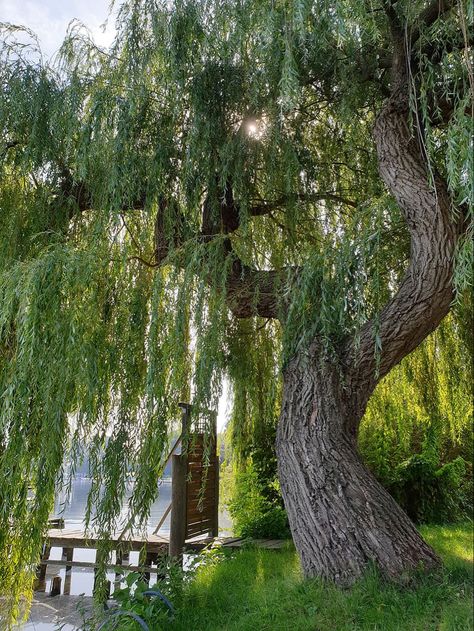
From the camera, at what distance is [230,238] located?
4.68 metres

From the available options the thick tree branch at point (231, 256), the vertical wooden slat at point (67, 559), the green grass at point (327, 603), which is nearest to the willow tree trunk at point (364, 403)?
the green grass at point (327, 603)

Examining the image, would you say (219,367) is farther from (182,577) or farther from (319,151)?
(319,151)

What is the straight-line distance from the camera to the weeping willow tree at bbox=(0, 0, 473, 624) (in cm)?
371

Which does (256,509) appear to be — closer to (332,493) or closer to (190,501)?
(190,501)

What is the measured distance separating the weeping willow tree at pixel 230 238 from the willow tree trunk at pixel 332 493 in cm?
1

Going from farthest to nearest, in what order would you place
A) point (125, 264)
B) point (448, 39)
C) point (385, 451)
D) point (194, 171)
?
point (385, 451)
point (194, 171)
point (125, 264)
point (448, 39)

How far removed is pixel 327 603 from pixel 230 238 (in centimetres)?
268

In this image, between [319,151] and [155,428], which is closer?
[155,428]

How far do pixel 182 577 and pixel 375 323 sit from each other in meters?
2.49

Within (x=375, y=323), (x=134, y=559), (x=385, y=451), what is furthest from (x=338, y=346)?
(x=134, y=559)

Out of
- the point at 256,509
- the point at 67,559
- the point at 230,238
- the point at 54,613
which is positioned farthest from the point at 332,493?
the point at 67,559

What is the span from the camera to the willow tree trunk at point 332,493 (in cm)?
350

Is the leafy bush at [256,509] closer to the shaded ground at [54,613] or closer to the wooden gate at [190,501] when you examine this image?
the wooden gate at [190,501]

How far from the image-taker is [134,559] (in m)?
9.52
